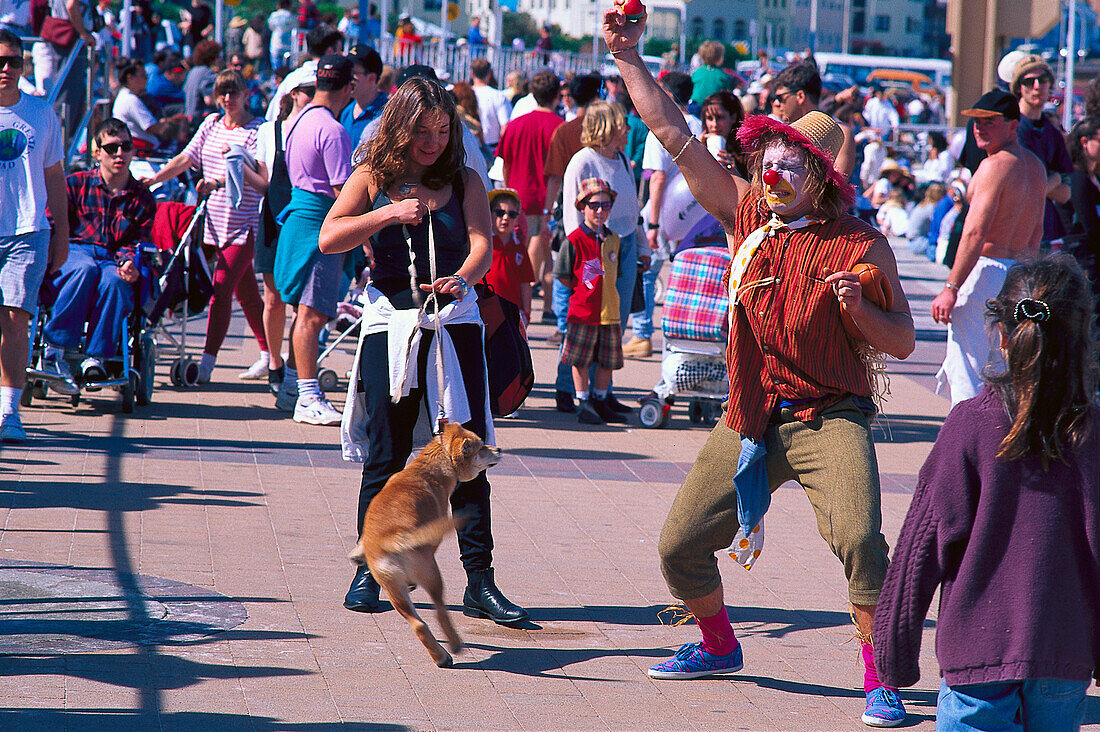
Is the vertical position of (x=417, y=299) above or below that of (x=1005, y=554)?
above

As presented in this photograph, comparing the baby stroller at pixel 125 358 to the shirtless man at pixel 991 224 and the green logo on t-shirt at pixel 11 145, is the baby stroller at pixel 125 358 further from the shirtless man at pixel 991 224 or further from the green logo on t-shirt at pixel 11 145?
the shirtless man at pixel 991 224

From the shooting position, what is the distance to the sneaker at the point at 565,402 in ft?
32.6

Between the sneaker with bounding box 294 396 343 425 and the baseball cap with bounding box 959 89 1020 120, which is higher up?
the baseball cap with bounding box 959 89 1020 120

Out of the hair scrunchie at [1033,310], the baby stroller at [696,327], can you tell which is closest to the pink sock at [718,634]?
the hair scrunchie at [1033,310]

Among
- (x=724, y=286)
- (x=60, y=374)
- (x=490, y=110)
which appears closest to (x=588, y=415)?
(x=724, y=286)

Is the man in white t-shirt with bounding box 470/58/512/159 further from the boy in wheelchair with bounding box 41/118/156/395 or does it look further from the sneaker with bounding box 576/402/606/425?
the boy in wheelchair with bounding box 41/118/156/395

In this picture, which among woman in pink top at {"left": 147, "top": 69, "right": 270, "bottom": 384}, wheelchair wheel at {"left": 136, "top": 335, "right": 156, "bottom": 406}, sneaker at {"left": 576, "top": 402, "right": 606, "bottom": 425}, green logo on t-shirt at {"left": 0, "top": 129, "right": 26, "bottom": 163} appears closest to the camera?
green logo on t-shirt at {"left": 0, "top": 129, "right": 26, "bottom": 163}

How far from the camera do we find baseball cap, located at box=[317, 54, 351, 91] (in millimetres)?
8742

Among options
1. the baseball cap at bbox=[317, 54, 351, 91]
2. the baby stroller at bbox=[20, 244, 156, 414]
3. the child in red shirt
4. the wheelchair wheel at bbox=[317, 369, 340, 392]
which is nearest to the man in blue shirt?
the baseball cap at bbox=[317, 54, 351, 91]

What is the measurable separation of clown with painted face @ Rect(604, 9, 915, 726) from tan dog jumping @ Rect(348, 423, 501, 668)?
0.77m

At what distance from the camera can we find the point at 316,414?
8.99 meters

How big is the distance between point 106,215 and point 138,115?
6097 mm

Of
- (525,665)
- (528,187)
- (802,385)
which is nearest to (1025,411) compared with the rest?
(802,385)

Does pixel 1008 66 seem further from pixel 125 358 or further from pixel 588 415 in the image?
pixel 125 358
